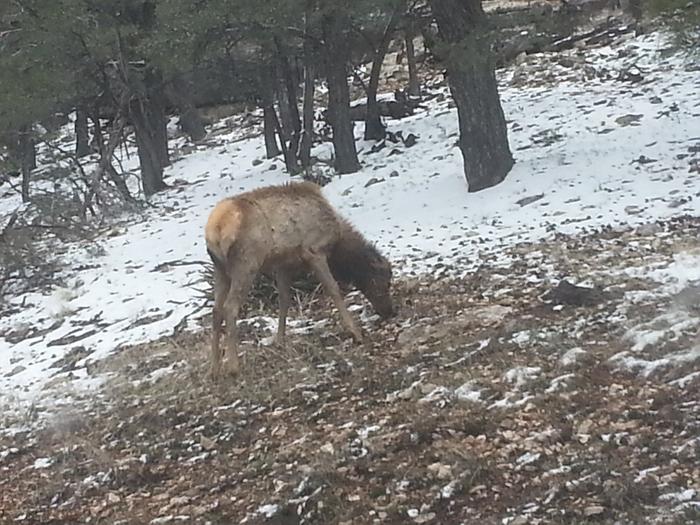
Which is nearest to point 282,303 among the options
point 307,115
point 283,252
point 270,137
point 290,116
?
point 283,252

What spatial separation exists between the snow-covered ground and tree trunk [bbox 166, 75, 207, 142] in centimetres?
323

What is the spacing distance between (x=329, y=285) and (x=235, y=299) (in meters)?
0.88

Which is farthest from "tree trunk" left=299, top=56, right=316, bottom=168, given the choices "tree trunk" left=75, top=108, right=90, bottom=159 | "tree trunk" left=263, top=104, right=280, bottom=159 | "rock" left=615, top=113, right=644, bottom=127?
"tree trunk" left=75, top=108, right=90, bottom=159

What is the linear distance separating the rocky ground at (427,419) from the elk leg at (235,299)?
0.58 feet

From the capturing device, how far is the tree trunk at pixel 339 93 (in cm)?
1508

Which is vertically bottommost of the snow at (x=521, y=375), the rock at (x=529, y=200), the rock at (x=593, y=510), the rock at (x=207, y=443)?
the rock at (x=529, y=200)

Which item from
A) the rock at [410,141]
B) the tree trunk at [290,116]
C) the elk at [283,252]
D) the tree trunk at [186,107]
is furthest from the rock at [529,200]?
the tree trunk at [186,107]

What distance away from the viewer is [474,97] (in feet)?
40.1

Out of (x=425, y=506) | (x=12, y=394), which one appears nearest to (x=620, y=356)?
(x=425, y=506)

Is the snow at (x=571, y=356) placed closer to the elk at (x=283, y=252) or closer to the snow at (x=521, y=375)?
the snow at (x=521, y=375)

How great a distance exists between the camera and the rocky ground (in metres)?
4.51

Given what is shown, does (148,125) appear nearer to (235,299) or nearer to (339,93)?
(339,93)

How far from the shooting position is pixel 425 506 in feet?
14.7

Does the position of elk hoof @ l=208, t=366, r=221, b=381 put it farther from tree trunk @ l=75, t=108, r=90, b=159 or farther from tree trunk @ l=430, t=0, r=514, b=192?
tree trunk @ l=75, t=108, r=90, b=159
